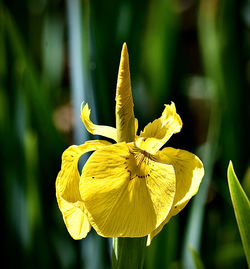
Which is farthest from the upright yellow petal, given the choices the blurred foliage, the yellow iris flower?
the blurred foliage

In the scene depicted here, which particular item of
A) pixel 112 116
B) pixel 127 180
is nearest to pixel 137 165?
pixel 127 180

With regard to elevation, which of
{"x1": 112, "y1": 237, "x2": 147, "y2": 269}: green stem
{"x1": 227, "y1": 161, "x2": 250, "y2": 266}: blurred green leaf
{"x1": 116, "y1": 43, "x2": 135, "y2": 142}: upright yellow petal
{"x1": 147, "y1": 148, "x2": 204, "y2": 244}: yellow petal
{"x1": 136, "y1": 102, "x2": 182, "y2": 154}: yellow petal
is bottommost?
{"x1": 112, "y1": 237, "x2": 147, "y2": 269}: green stem

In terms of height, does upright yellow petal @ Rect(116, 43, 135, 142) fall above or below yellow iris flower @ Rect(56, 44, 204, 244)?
above

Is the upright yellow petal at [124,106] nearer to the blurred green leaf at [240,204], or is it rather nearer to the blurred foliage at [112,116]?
the blurred green leaf at [240,204]

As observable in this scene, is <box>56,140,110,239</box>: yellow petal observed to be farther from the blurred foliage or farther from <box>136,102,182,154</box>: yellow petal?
the blurred foliage

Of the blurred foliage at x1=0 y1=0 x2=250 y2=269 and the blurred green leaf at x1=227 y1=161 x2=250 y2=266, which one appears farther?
the blurred foliage at x1=0 y1=0 x2=250 y2=269

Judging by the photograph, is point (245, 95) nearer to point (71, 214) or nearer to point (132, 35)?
point (132, 35)

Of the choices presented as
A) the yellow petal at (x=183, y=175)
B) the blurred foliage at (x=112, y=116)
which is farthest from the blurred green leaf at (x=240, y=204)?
the blurred foliage at (x=112, y=116)

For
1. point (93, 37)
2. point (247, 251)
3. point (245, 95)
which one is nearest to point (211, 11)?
point (245, 95)
